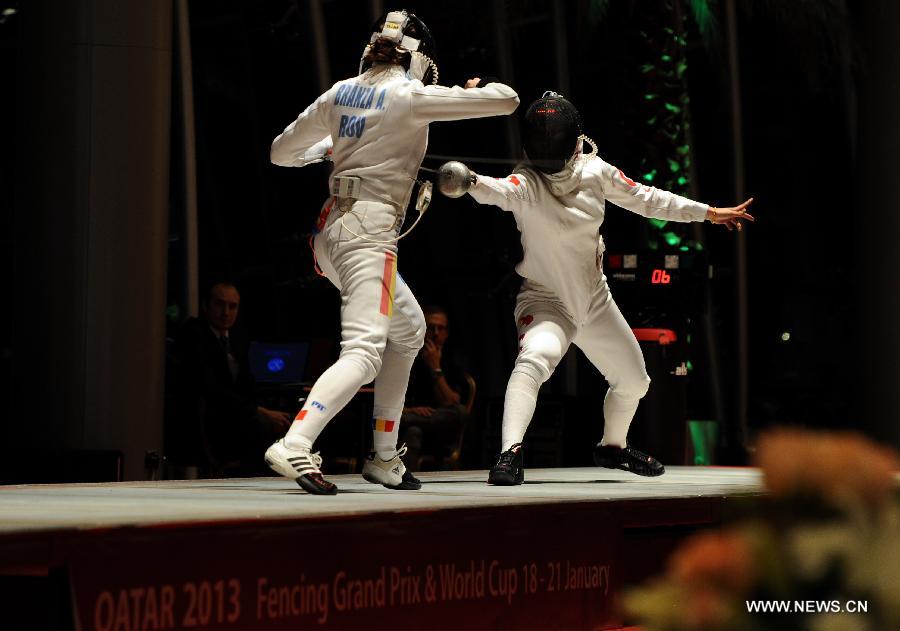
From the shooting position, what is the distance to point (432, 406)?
689 centimetres

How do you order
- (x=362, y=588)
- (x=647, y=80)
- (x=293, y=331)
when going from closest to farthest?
(x=362, y=588), (x=647, y=80), (x=293, y=331)

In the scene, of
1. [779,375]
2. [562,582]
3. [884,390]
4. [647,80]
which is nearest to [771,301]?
[779,375]

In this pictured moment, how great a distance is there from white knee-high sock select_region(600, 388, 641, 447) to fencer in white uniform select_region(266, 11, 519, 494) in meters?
1.29

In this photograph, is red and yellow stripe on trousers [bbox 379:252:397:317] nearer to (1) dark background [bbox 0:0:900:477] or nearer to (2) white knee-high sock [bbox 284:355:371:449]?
(2) white knee-high sock [bbox 284:355:371:449]

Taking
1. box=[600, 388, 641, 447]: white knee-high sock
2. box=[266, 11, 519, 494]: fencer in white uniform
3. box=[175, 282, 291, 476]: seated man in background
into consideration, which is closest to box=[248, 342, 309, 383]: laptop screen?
→ box=[175, 282, 291, 476]: seated man in background

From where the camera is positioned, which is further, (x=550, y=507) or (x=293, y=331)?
(x=293, y=331)

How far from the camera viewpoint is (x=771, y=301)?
12664mm

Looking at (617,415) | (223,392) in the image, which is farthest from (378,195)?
(223,392)

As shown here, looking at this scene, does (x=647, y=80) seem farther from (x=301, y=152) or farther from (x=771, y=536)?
(x=771, y=536)

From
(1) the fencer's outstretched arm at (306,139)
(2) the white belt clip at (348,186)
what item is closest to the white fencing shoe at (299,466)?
(2) the white belt clip at (348,186)

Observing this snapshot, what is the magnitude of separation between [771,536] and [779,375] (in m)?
12.3

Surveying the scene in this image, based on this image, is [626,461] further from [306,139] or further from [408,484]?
[306,139]

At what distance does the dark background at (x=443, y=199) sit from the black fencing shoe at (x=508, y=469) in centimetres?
170

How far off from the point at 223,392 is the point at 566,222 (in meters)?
2.08
